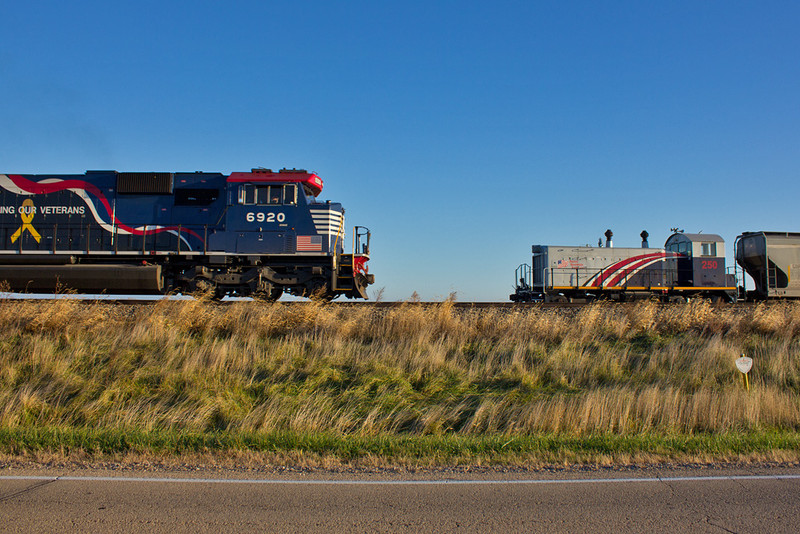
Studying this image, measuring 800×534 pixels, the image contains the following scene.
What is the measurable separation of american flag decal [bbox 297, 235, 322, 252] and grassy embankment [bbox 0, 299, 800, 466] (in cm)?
452

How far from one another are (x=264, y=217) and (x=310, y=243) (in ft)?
5.94

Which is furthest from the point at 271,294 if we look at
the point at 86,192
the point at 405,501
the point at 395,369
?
the point at 405,501

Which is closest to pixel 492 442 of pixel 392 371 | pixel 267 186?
pixel 392 371

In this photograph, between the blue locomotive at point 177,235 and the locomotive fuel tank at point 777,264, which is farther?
the locomotive fuel tank at point 777,264

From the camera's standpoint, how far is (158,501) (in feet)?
14.2

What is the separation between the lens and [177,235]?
1742 cm

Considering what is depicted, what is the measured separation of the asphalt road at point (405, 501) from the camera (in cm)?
388

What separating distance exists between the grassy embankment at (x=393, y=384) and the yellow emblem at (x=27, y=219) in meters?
6.98

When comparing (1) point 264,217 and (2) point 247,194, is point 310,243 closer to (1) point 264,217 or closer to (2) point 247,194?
(1) point 264,217

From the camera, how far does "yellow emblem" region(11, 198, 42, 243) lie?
17734mm

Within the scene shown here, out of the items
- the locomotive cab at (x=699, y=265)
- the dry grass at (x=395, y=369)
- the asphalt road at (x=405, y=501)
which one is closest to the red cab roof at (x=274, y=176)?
the dry grass at (x=395, y=369)

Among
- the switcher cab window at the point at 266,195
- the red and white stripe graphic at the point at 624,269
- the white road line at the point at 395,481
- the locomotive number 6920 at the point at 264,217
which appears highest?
the switcher cab window at the point at 266,195

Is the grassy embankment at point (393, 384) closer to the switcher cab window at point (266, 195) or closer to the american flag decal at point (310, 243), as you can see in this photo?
the american flag decal at point (310, 243)

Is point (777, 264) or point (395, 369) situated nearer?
point (395, 369)
